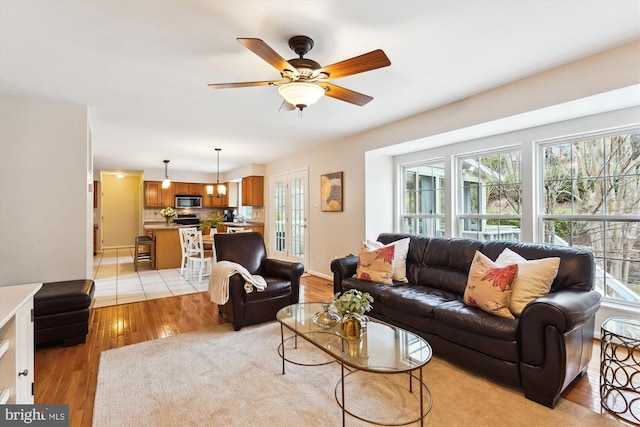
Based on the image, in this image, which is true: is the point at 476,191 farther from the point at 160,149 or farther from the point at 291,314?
the point at 160,149

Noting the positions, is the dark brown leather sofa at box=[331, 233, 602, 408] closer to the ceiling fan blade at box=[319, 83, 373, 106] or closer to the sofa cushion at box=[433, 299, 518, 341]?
the sofa cushion at box=[433, 299, 518, 341]

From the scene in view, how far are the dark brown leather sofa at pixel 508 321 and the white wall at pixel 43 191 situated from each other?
3.32 meters

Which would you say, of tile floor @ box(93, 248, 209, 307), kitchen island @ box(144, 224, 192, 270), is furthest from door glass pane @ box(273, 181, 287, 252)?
kitchen island @ box(144, 224, 192, 270)

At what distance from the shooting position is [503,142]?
3535mm

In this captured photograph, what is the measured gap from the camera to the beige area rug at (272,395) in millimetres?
1794

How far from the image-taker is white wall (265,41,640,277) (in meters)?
2.38

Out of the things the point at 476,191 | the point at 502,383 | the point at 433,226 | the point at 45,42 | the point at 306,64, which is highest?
the point at 45,42

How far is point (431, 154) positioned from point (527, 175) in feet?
4.27

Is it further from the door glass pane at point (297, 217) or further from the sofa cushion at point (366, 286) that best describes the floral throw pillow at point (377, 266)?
the door glass pane at point (297, 217)

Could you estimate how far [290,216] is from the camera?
673cm

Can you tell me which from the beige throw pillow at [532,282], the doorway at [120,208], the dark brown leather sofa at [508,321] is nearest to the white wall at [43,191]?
the dark brown leather sofa at [508,321]

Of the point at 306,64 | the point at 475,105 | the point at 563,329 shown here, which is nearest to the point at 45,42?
the point at 306,64

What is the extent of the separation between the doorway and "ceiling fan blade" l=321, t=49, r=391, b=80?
937cm

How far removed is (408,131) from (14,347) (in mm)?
4023
